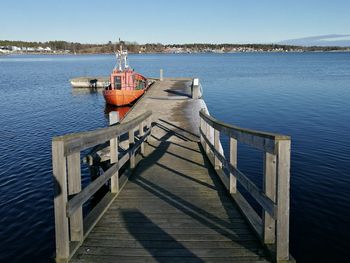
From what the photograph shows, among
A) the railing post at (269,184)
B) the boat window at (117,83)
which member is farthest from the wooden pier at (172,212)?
the boat window at (117,83)

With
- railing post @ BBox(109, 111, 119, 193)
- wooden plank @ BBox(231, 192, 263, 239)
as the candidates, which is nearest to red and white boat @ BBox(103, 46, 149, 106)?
railing post @ BBox(109, 111, 119, 193)

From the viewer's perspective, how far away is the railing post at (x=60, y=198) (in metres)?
4.38

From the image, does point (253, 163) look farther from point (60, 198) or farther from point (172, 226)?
point (60, 198)

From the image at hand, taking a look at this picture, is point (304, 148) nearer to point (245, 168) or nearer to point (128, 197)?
point (245, 168)

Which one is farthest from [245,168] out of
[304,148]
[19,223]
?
[19,223]

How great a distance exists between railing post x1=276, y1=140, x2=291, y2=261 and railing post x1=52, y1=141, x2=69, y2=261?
2435 mm

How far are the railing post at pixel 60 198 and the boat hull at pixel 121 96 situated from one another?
26.0 meters

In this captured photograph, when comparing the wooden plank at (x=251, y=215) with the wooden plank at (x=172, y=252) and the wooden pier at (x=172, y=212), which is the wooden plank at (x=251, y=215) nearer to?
the wooden pier at (x=172, y=212)

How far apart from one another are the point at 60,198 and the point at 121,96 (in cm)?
2631

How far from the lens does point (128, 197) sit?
280 inches

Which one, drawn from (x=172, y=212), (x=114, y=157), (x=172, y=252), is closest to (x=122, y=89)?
(x=114, y=157)

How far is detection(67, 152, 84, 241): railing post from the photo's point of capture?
16.0 ft

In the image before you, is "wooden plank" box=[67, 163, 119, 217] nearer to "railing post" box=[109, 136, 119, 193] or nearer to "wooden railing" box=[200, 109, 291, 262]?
"railing post" box=[109, 136, 119, 193]

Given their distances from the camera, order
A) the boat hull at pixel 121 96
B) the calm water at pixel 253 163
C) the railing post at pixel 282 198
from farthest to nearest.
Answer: the boat hull at pixel 121 96, the calm water at pixel 253 163, the railing post at pixel 282 198
